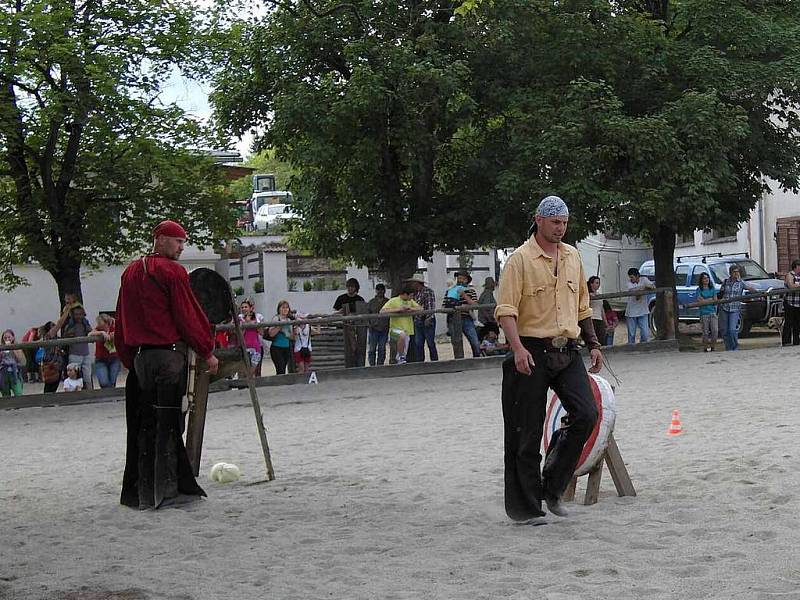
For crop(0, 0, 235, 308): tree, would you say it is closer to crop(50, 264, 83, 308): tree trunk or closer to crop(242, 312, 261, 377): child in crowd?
crop(50, 264, 83, 308): tree trunk

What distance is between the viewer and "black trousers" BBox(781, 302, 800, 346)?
76.3 feet

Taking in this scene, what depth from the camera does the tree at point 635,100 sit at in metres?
22.1

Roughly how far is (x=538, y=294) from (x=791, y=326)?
16.9m

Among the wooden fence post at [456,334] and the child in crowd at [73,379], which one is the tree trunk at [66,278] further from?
the wooden fence post at [456,334]

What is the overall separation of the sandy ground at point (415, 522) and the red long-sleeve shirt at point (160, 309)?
119cm

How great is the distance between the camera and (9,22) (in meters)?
20.8

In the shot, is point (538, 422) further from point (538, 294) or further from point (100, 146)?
point (100, 146)

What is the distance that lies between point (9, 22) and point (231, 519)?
14.7 m

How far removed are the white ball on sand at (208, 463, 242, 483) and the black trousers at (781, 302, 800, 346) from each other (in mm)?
15382

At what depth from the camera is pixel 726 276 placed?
3125 centimetres

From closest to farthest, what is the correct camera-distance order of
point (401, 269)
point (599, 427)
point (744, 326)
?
point (599, 427) → point (401, 269) → point (744, 326)

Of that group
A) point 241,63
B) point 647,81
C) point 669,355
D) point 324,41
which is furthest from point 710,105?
point 241,63

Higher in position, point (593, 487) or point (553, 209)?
point (553, 209)

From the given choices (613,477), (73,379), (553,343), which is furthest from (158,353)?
(73,379)
